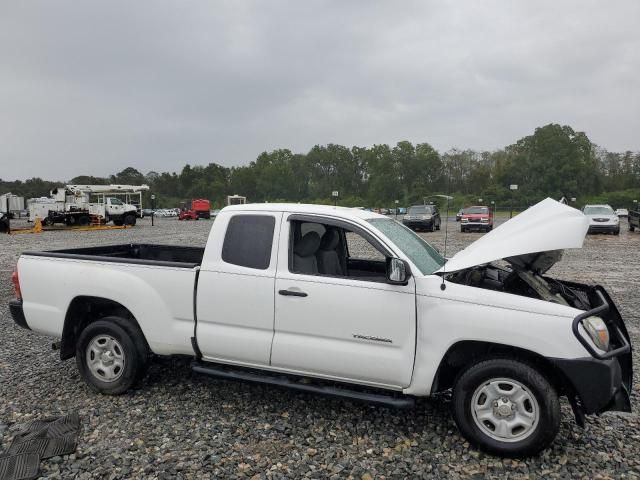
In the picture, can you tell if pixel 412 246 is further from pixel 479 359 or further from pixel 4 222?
pixel 4 222

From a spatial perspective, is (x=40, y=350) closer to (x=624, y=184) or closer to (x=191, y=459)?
(x=191, y=459)

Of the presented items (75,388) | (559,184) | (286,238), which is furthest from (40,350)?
(559,184)

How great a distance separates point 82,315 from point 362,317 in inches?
112

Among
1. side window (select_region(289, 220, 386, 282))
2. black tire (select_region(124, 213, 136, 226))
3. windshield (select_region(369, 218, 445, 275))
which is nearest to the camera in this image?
windshield (select_region(369, 218, 445, 275))

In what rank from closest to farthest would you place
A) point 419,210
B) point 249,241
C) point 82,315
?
point 249,241
point 82,315
point 419,210

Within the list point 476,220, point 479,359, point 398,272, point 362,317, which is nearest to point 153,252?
point 362,317

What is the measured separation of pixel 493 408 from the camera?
3256 mm

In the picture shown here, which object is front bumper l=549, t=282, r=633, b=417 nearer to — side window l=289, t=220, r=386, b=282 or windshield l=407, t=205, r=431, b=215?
side window l=289, t=220, r=386, b=282

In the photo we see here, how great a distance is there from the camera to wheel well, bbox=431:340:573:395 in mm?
Result: 3275

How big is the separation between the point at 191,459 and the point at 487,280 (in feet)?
9.18

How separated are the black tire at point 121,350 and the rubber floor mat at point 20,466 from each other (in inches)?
39.1

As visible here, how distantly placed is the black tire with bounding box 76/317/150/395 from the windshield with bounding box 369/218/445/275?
2328 mm

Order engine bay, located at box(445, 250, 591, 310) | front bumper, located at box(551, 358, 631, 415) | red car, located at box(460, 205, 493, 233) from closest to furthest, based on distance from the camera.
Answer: front bumper, located at box(551, 358, 631, 415)
engine bay, located at box(445, 250, 591, 310)
red car, located at box(460, 205, 493, 233)

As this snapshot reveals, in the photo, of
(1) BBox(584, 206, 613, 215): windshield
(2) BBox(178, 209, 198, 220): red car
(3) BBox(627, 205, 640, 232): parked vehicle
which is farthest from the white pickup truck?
(2) BBox(178, 209, 198, 220): red car
